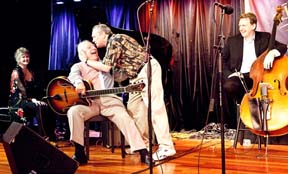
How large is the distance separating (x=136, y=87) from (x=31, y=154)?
1314 millimetres

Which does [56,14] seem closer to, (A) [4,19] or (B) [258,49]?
(A) [4,19]

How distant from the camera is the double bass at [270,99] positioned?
4250 mm

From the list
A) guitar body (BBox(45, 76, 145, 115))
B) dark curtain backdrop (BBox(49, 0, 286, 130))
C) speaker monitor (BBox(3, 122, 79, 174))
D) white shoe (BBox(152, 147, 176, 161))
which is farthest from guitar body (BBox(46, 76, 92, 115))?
dark curtain backdrop (BBox(49, 0, 286, 130))

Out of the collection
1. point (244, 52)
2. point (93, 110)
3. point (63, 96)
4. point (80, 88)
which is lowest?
point (93, 110)

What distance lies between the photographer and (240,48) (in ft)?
16.4

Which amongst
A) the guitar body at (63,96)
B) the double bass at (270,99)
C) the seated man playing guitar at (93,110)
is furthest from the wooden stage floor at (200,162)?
the guitar body at (63,96)

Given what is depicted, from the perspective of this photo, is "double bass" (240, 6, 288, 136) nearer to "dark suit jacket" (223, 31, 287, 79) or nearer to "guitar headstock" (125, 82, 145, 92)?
"dark suit jacket" (223, 31, 287, 79)

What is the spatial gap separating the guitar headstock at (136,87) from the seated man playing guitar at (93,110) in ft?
1.33

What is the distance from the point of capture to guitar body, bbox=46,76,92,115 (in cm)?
435

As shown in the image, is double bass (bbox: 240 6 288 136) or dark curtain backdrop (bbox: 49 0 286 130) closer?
double bass (bbox: 240 6 288 136)

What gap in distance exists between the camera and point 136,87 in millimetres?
3916

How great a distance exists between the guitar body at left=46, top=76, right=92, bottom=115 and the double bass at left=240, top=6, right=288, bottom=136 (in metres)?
1.66

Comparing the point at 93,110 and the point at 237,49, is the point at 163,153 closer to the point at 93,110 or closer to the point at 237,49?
the point at 93,110

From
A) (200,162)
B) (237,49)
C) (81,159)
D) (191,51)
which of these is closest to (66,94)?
(81,159)
